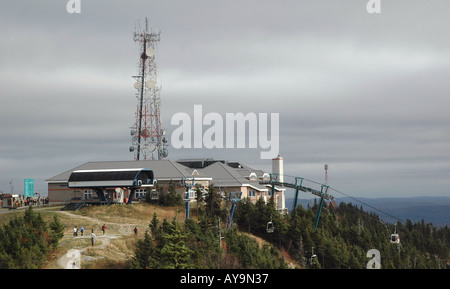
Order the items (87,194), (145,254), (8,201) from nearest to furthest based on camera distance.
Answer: (145,254) → (87,194) → (8,201)

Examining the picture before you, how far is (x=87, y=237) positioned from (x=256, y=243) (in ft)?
67.5

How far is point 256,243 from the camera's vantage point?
6438 cm

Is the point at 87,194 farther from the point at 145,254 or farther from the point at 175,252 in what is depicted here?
the point at 175,252

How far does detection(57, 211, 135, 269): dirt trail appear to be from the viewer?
4859 cm

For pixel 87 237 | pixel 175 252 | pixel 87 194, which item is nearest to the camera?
pixel 175 252

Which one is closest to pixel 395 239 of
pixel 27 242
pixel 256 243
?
pixel 256 243

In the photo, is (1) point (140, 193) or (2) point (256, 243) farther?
(1) point (140, 193)

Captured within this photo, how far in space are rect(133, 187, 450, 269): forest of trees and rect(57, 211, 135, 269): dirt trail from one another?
4.70m

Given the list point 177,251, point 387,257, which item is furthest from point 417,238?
point 177,251

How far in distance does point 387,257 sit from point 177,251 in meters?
50.2

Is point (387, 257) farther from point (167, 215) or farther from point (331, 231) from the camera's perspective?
point (167, 215)

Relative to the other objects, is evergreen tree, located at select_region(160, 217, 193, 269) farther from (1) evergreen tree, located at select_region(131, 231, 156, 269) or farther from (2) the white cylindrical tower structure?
(2) the white cylindrical tower structure

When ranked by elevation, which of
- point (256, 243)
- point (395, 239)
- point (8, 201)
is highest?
point (8, 201)
